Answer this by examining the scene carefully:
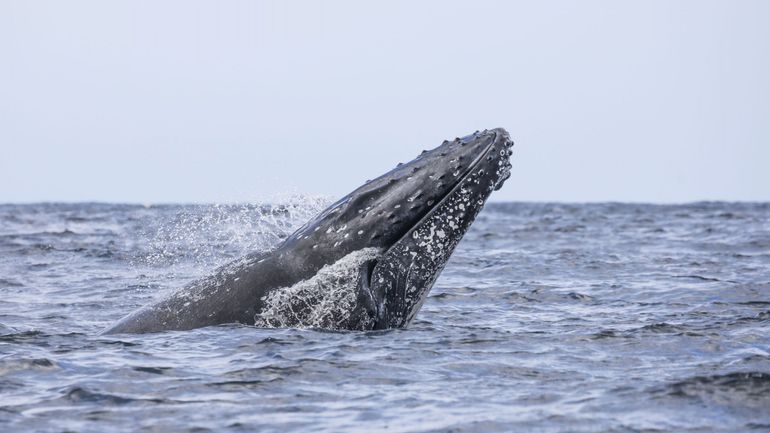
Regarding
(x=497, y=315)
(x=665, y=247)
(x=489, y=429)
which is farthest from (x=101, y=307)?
(x=665, y=247)

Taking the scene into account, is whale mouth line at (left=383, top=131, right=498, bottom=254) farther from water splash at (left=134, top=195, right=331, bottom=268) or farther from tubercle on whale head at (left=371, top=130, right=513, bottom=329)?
water splash at (left=134, top=195, right=331, bottom=268)

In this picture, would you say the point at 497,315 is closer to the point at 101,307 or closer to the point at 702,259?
the point at 101,307

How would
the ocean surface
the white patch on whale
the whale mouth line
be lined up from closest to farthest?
1. the ocean surface
2. the white patch on whale
3. the whale mouth line

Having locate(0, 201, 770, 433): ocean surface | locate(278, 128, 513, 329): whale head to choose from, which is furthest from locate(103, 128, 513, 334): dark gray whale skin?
locate(0, 201, 770, 433): ocean surface

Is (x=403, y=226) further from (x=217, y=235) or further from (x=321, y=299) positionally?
(x=217, y=235)

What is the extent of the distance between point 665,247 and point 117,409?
54.3 feet

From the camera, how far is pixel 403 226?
29.2ft

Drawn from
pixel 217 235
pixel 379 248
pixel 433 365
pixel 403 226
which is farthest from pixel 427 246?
pixel 217 235

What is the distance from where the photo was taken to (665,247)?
71.6 ft

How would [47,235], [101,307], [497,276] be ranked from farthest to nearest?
[47,235], [497,276], [101,307]

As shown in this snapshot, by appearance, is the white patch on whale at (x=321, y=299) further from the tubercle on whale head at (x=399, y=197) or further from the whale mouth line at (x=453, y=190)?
the whale mouth line at (x=453, y=190)

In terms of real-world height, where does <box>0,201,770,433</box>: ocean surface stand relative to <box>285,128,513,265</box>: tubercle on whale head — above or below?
below

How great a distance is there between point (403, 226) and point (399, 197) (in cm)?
24

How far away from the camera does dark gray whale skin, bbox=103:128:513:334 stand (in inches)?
347
